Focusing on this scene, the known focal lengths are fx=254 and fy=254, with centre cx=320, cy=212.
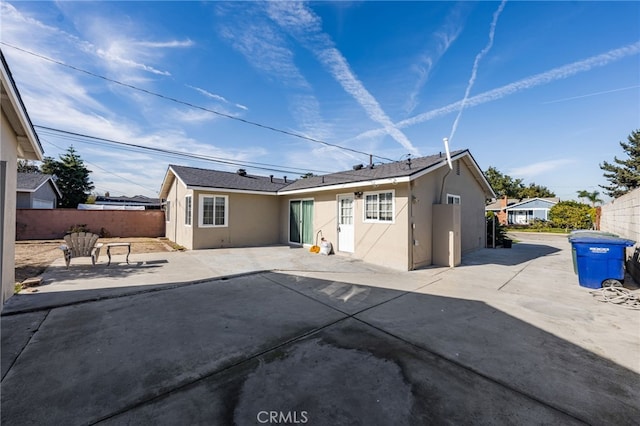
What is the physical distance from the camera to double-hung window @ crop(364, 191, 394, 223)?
854cm

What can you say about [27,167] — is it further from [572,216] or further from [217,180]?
[572,216]

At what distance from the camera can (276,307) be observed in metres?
4.66

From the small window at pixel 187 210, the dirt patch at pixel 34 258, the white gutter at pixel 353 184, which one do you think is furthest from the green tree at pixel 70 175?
the white gutter at pixel 353 184

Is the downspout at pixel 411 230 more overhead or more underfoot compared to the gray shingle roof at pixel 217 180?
more underfoot

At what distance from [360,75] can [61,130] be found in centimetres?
1197

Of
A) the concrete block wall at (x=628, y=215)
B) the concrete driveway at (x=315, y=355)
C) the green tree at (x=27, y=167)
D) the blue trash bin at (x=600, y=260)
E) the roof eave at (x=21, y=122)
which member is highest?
the green tree at (x=27, y=167)

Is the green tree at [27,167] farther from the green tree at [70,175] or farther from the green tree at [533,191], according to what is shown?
the green tree at [533,191]

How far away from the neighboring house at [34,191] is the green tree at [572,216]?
47247mm

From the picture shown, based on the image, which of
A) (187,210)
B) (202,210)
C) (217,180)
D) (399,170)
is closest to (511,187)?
(399,170)

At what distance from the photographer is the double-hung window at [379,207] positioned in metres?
8.54

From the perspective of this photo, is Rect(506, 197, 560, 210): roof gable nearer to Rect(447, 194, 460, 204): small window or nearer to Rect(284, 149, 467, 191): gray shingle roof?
Rect(447, 194, 460, 204): small window

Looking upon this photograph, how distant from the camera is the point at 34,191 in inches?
732

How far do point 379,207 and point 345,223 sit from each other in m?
1.97

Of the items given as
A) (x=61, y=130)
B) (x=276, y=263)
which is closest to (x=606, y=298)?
(x=276, y=263)
